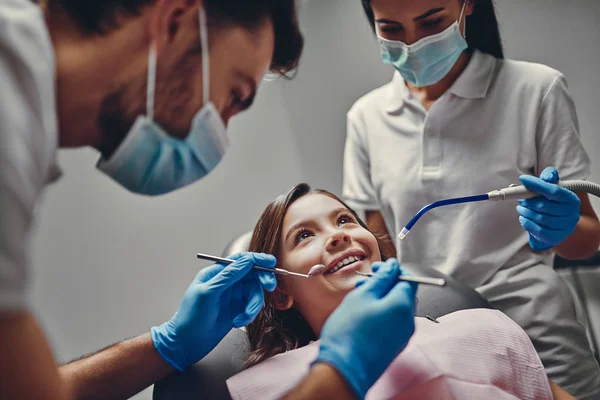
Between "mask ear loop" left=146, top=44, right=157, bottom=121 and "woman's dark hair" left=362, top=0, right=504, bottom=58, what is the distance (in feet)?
3.05

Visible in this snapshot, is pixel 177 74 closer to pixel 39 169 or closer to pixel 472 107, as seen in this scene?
pixel 39 169

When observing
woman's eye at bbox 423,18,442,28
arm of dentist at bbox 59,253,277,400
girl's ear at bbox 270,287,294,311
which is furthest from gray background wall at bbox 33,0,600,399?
girl's ear at bbox 270,287,294,311

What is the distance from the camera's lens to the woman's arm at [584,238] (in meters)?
1.48

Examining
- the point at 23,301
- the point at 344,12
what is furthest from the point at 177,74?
the point at 344,12

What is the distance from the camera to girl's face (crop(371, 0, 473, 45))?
144 cm

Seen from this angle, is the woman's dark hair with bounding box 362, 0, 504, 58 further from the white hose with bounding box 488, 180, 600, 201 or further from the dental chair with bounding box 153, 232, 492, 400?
the dental chair with bounding box 153, 232, 492, 400

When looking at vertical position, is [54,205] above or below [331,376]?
above

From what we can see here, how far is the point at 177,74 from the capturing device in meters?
0.86

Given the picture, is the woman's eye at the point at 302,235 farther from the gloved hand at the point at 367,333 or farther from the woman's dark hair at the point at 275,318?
the gloved hand at the point at 367,333

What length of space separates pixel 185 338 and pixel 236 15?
77 cm

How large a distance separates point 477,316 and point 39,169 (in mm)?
1039

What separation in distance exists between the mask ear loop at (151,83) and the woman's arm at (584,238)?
3.81ft

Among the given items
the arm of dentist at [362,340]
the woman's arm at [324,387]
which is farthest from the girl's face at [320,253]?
the woman's arm at [324,387]

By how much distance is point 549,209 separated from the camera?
1.29 meters
